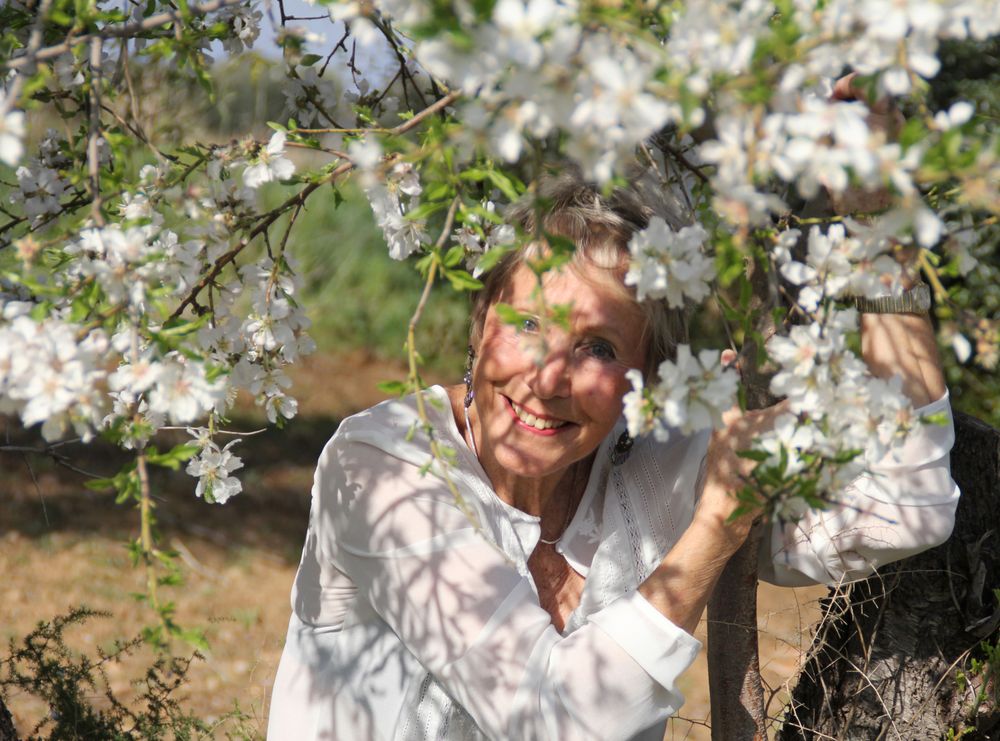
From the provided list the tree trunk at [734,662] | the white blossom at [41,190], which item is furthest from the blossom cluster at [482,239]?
the tree trunk at [734,662]

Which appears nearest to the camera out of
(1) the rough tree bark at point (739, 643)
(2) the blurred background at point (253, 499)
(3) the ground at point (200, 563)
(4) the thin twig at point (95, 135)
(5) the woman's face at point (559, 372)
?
(4) the thin twig at point (95, 135)

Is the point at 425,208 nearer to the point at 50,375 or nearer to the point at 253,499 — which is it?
the point at 50,375

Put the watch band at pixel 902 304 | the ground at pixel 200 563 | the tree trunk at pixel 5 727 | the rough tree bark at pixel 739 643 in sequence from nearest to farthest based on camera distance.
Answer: the watch band at pixel 902 304 → the rough tree bark at pixel 739 643 → the tree trunk at pixel 5 727 → the ground at pixel 200 563

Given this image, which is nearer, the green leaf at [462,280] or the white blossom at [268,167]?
the green leaf at [462,280]

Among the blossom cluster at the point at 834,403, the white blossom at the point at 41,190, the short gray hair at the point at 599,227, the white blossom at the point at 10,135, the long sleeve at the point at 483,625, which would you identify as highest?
the white blossom at the point at 10,135

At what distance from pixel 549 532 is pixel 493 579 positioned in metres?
0.54

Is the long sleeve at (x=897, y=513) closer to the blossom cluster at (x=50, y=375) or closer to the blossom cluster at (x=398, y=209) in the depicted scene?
the blossom cluster at (x=398, y=209)

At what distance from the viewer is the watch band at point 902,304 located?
1.89 metres

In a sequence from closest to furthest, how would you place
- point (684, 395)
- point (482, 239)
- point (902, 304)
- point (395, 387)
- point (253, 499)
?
point (684, 395) → point (395, 387) → point (482, 239) → point (902, 304) → point (253, 499)

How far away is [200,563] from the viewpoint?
14.8 ft

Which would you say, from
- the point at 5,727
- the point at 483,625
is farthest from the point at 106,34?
the point at 5,727

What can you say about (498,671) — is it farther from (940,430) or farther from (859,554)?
(940,430)

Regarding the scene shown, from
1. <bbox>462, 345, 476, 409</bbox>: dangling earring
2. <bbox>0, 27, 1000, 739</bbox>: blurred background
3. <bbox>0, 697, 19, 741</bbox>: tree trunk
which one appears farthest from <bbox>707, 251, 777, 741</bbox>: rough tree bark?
<bbox>0, 697, 19, 741</bbox>: tree trunk

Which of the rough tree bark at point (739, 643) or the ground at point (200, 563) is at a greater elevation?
the rough tree bark at point (739, 643)
